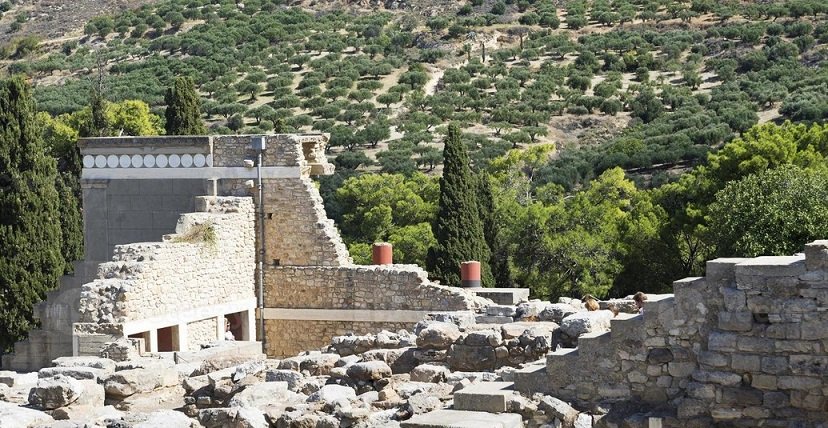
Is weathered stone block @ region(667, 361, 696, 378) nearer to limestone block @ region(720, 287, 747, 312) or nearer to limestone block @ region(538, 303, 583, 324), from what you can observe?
limestone block @ region(720, 287, 747, 312)

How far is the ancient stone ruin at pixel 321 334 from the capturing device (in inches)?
469

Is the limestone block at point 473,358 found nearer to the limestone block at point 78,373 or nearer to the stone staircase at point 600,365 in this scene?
the stone staircase at point 600,365

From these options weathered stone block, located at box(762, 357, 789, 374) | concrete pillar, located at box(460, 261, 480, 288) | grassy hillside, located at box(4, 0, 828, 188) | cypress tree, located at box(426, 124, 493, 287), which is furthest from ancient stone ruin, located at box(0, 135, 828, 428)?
grassy hillside, located at box(4, 0, 828, 188)

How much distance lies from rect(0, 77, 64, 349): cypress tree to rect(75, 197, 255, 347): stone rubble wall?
18.4 feet

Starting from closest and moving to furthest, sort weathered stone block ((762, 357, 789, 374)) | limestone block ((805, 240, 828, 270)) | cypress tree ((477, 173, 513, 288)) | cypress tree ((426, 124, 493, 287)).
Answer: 1. limestone block ((805, 240, 828, 270))
2. weathered stone block ((762, 357, 789, 374))
3. cypress tree ((426, 124, 493, 287))
4. cypress tree ((477, 173, 513, 288))

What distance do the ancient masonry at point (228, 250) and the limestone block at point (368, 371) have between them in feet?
24.0

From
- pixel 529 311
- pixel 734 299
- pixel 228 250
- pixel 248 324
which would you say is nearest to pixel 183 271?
pixel 228 250

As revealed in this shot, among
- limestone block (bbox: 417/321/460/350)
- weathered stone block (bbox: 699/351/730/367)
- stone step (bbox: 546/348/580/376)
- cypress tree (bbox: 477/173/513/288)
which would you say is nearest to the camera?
weathered stone block (bbox: 699/351/730/367)

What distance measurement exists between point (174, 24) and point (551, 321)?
95.4 m

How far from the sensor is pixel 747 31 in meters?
87.9

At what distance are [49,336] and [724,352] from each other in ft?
45.6

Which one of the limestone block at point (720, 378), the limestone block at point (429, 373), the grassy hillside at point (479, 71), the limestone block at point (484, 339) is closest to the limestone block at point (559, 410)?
the limestone block at point (720, 378)

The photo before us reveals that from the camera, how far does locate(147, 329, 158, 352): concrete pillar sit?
69.1ft

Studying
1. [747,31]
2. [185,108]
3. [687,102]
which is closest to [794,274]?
[185,108]
